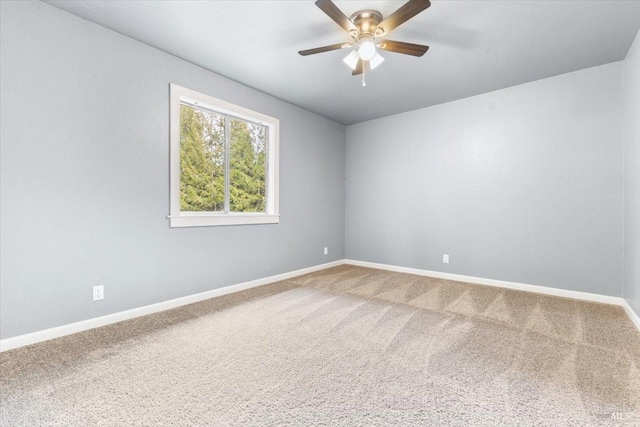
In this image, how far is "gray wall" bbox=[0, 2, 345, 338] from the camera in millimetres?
2139

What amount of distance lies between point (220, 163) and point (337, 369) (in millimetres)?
2665

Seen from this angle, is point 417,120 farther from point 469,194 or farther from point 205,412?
point 205,412

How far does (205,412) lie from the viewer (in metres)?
1.46

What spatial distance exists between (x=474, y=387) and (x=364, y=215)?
145 inches

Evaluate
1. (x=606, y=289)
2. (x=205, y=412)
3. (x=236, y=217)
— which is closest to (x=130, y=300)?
(x=236, y=217)

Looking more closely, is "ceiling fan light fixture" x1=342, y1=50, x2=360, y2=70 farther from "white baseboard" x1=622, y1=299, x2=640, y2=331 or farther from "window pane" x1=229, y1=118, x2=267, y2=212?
"white baseboard" x1=622, y1=299, x2=640, y2=331

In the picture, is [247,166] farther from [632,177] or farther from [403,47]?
[632,177]

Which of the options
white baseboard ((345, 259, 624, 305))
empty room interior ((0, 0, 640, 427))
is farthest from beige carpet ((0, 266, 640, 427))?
white baseboard ((345, 259, 624, 305))

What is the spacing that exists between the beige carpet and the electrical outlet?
27 cm

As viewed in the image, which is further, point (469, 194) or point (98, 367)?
point (469, 194)

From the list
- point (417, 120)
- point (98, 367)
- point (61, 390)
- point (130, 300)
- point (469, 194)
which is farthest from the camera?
point (417, 120)

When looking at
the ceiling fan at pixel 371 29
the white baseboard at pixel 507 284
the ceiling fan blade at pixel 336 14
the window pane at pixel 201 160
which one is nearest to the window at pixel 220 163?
the window pane at pixel 201 160

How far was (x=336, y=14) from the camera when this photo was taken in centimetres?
209

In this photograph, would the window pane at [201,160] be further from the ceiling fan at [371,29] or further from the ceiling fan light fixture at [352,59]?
the ceiling fan light fixture at [352,59]
